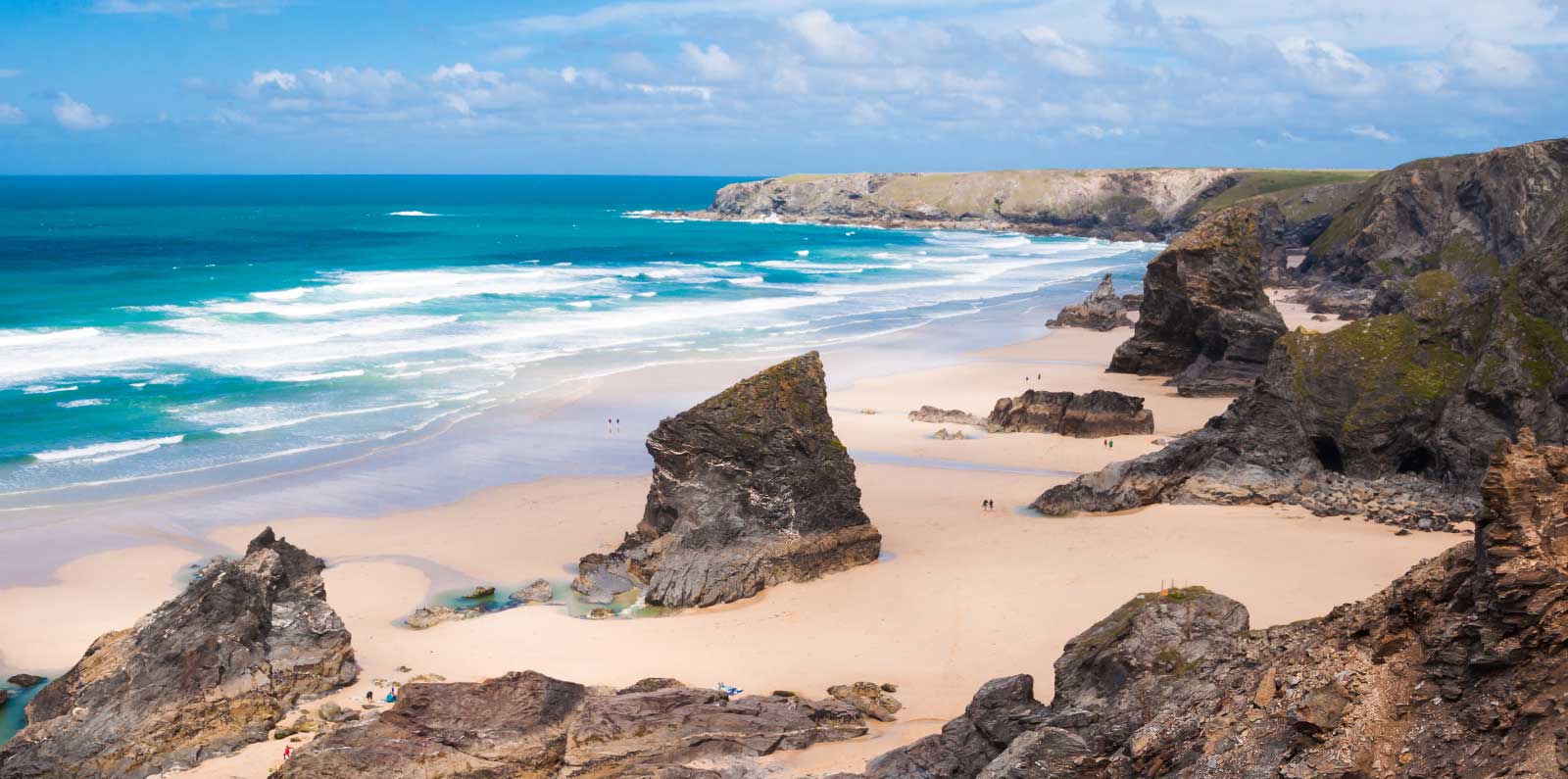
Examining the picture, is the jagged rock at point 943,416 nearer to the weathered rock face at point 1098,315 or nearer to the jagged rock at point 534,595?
the jagged rock at point 534,595

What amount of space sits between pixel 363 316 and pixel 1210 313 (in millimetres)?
39488

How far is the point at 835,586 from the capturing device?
74.7ft

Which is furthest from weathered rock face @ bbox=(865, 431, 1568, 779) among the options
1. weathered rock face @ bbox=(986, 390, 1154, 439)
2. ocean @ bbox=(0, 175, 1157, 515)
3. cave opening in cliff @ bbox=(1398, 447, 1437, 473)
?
ocean @ bbox=(0, 175, 1157, 515)

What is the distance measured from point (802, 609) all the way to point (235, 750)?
29.7ft

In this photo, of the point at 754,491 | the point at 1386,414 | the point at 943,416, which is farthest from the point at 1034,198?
the point at 754,491

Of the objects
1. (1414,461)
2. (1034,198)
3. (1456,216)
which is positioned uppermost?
(1034,198)

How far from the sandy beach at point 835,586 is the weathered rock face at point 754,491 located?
0.75 meters

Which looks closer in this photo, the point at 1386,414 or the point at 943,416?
the point at 1386,414

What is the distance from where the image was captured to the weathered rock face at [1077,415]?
3444 cm

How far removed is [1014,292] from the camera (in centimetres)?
7788

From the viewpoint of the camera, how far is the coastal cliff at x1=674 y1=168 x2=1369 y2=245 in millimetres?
131750

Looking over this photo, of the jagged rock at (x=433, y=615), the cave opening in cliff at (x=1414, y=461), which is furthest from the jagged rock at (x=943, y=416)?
the jagged rock at (x=433, y=615)

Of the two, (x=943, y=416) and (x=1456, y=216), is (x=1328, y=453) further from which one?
(x=1456, y=216)

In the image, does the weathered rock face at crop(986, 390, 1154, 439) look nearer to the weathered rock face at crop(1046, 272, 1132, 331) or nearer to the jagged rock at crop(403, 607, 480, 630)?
the jagged rock at crop(403, 607, 480, 630)
